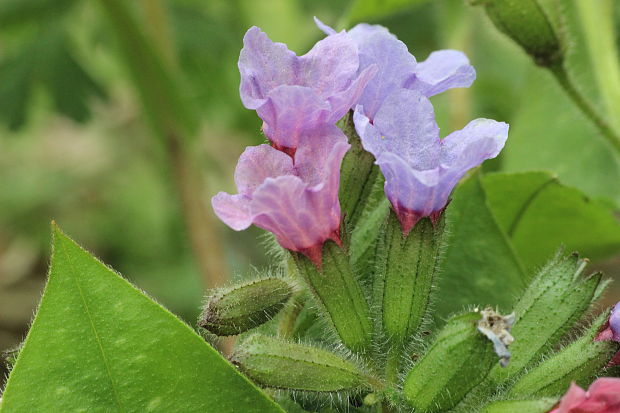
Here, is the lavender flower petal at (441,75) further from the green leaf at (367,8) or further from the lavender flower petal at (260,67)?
the green leaf at (367,8)

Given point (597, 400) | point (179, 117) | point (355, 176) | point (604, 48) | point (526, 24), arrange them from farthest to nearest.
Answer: point (179, 117)
point (604, 48)
point (526, 24)
point (355, 176)
point (597, 400)

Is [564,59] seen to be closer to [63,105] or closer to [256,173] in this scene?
[256,173]

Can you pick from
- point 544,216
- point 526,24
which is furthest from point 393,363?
point 526,24

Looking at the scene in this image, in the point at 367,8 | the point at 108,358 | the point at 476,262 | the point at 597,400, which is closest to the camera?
the point at 597,400

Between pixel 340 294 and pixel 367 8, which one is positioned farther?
pixel 367 8

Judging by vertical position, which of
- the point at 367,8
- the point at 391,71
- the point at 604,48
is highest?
the point at 367,8

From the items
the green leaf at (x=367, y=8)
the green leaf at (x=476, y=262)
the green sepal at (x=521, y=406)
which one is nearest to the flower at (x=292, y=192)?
the green sepal at (x=521, y=406)

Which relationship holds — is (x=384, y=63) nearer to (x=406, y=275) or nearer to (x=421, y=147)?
(x=421, y=147)
